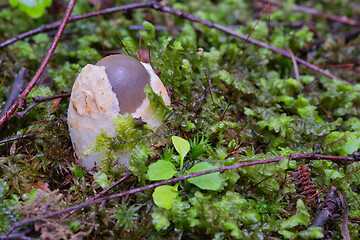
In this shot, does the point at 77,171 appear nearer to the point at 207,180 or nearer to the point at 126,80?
→ the point at 126,80

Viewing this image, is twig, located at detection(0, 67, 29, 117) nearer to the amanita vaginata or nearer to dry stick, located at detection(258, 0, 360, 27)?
the amanita vaginata

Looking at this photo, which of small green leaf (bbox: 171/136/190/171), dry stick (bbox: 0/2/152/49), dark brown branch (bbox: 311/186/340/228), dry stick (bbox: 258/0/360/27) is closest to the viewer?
dark brown branch (bbox: 311/186/340/228)

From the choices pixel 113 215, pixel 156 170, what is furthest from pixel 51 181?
pixel 156 170

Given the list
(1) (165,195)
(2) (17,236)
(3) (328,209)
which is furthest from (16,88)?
(3) (328,209)

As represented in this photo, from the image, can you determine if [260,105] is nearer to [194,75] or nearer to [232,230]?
[194,75]

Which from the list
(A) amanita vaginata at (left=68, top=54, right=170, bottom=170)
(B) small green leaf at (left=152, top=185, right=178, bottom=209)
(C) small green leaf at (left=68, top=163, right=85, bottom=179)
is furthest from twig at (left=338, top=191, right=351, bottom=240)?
(C) small green leaf at (left=68, top=163, right=85, bottom=179)

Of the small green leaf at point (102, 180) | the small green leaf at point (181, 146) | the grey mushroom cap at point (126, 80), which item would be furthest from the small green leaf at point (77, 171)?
the small green leaf at point (181, 146)

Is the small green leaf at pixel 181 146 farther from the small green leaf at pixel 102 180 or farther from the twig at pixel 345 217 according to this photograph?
the twig at pixel 345 217

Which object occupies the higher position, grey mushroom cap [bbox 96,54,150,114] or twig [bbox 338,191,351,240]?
grey mushroom cap [bbox 96,54,150,114]
